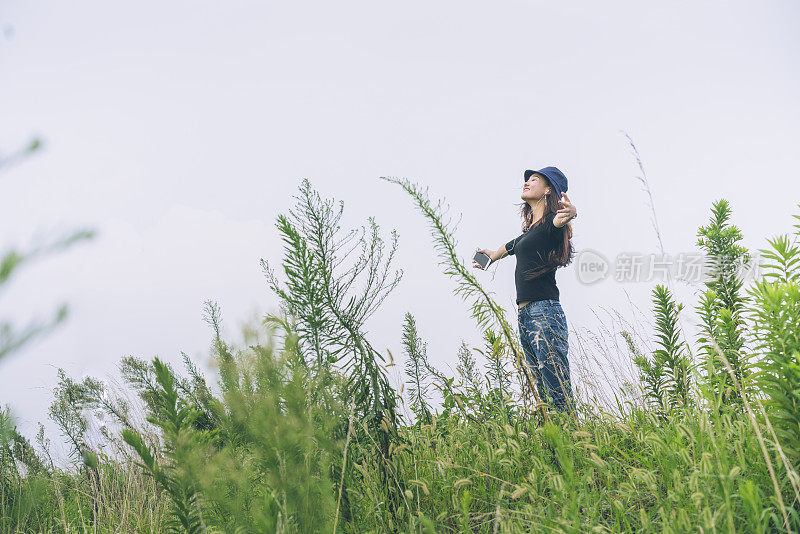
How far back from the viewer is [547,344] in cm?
406

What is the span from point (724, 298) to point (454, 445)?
221 centimetres

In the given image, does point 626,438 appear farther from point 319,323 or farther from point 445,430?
point 319,323

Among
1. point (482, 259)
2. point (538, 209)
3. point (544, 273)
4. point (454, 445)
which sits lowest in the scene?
point (454, 445)

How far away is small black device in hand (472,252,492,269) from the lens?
193 inches

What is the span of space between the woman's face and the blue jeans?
1.11 metres

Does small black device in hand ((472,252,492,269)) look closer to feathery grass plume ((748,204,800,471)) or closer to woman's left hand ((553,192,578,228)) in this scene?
woman's left hand ((553,192,578,228))

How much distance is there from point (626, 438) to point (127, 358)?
580cm

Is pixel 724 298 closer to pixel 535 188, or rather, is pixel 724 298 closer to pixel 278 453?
pixel 535 188

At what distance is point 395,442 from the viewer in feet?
8.09

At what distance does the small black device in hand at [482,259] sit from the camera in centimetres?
491

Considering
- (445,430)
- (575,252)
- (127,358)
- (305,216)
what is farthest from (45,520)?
(575,252)

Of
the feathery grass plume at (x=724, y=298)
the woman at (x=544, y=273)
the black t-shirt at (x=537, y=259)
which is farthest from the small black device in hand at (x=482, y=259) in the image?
the feathery grass plume at (x=724, y=298)

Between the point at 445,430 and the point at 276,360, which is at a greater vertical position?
the point at 276,360

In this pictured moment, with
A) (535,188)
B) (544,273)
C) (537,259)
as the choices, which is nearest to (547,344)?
(544,273)
